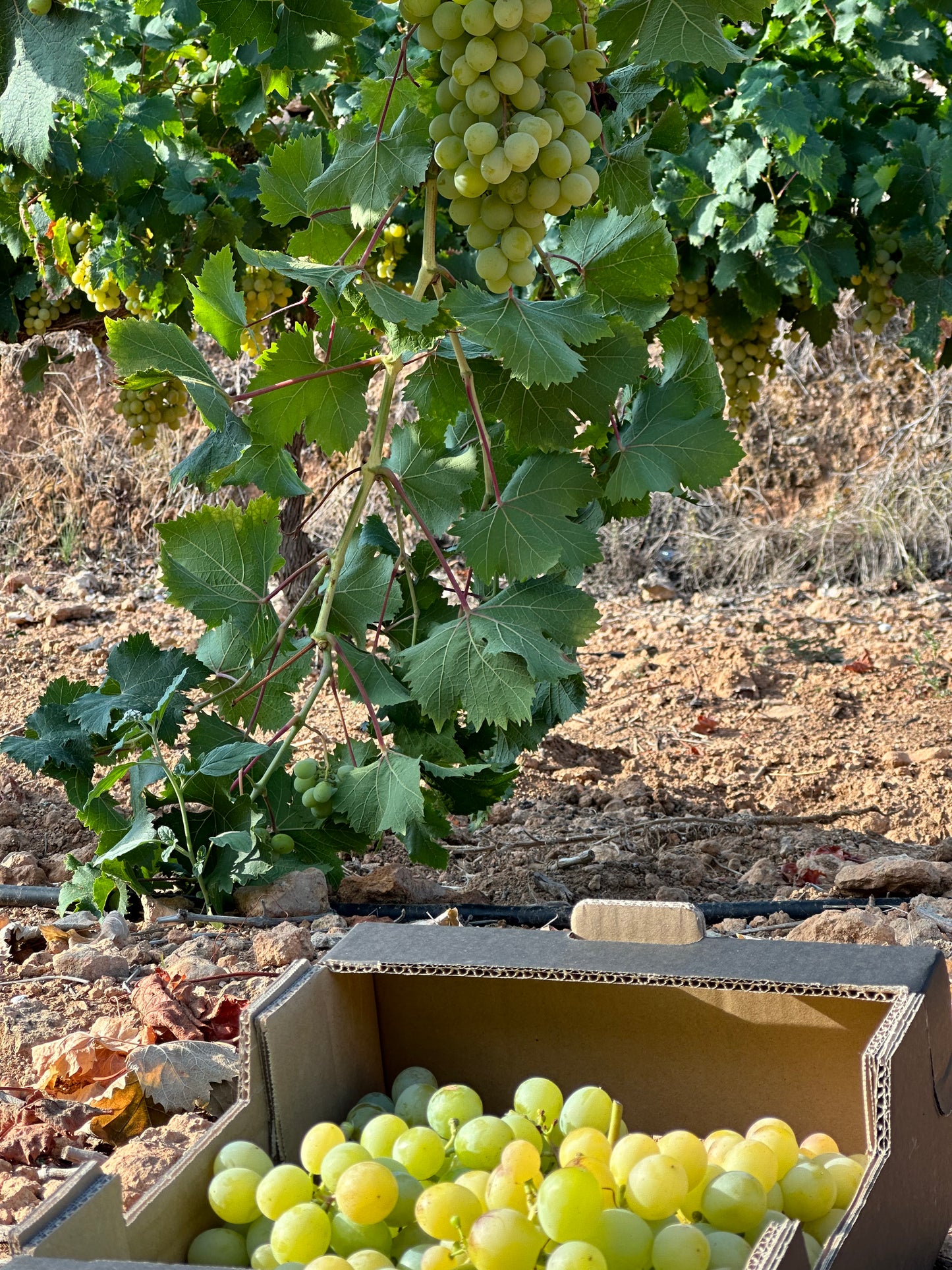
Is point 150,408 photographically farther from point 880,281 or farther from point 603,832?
point 880,281

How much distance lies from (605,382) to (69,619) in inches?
176

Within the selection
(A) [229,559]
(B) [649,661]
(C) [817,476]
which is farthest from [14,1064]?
(C) [817,476]

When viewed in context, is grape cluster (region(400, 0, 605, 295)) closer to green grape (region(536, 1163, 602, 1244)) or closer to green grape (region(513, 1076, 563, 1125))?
green grape (region(513, 1076, 563, 1125))

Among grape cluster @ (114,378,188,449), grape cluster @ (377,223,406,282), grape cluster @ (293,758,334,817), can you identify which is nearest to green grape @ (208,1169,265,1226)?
grape cluster @ (293,758,334,817)

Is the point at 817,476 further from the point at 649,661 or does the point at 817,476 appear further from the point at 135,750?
the point at 135,750

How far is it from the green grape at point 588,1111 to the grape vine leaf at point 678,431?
109 centimetres

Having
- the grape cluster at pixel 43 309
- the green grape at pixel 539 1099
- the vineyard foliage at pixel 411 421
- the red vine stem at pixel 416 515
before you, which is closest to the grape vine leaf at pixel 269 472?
the vineyard foliage at pixel 411 421

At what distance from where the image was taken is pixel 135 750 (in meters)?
2.33

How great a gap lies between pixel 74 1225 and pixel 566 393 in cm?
131

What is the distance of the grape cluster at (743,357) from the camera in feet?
12.1

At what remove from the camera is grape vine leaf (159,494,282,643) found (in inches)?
82.0

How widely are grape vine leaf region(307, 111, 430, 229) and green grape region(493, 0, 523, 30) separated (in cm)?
27

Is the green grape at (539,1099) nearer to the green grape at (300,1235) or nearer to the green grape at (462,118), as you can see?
the green grape at (300,1235)

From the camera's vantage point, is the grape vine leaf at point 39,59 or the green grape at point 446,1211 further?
the grape vine leaf at point 39,59
